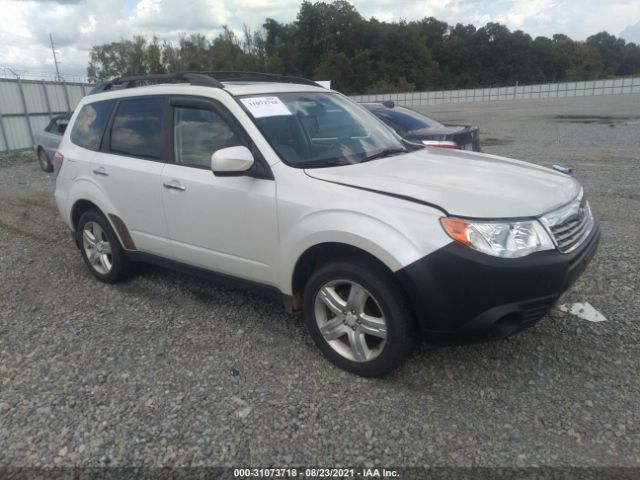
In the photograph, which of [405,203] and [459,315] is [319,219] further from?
[459,315]

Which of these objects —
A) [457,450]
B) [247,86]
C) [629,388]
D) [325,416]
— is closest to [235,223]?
[247,86]

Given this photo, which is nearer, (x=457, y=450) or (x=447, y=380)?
(x=457, y=450)

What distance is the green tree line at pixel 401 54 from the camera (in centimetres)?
8044

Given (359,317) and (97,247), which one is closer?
(359,317)

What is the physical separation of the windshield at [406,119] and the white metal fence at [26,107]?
14329mm

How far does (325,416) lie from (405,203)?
128cm

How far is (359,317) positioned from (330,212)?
0.66 m

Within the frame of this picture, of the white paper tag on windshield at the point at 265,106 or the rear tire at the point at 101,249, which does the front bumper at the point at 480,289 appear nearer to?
the white paper tag on windshield at the point at 265,106

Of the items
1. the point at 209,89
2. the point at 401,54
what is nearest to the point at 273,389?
the point at 209,89

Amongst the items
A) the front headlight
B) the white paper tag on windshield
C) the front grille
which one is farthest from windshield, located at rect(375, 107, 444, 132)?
the front headlight

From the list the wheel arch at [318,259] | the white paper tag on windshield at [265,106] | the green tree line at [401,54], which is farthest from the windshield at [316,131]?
the green tree line at [401,54]

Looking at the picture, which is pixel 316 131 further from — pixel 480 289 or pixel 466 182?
pixel 480 289

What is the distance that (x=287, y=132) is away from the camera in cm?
376

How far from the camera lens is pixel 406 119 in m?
9.08
